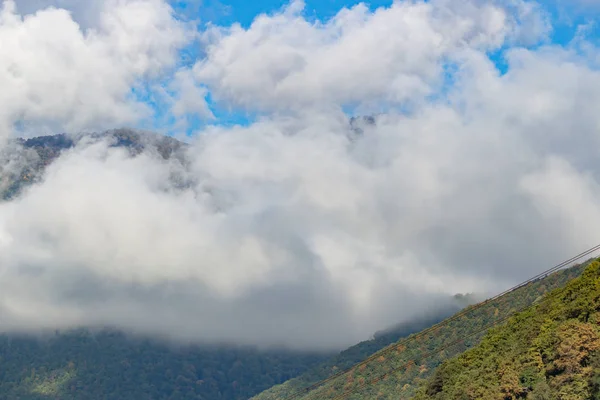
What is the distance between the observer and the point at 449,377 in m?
125

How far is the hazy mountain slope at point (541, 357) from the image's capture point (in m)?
91.0

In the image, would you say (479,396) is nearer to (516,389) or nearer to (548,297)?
(516,389)

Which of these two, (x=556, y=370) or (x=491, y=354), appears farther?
(x=491, y=354)

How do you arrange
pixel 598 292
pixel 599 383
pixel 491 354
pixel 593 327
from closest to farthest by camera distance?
pixel 599 383 < pixel 593 327 < pixel 598 292 < pixel 491 354

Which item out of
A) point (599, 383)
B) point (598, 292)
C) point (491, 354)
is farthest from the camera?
point (491, 354)

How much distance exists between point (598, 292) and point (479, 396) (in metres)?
19.4

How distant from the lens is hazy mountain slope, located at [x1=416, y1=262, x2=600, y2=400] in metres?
91.0

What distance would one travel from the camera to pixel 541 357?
101 metres

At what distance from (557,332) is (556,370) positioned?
5054mm

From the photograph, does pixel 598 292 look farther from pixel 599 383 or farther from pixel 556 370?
pixel 599 383

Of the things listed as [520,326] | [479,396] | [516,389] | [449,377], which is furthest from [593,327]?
[449,377]

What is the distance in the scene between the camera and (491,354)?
117938mm

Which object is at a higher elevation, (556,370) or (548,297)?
(548,297)

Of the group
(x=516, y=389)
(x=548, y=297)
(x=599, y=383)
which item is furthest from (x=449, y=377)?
(x=599, y=383)
